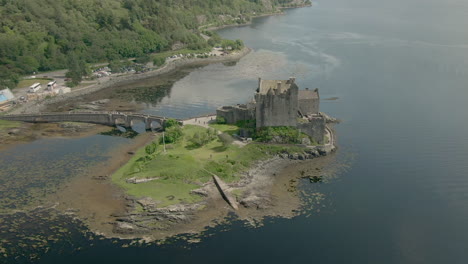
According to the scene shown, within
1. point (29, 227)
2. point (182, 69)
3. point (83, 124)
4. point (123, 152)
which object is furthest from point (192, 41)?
point (29, 227)

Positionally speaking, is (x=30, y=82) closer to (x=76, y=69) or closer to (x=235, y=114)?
(x=76, y=69)

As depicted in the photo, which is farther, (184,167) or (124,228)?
(184,167)

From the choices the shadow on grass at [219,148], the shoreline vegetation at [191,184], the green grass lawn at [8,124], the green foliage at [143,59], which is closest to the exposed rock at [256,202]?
the shoreline vegetation at [191,184]

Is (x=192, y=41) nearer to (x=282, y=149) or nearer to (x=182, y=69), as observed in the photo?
(x=182, y=69)

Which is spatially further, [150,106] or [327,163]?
[150,106]

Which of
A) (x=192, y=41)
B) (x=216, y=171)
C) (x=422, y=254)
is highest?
(x=192, y=41)

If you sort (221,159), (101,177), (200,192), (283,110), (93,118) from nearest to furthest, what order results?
1. (200,192)
2. (101,177)
3. (221,159)
4. (283,110)
5. (93,118)

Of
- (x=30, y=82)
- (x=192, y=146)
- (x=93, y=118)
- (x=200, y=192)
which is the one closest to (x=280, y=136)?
(x=192, y=146)
